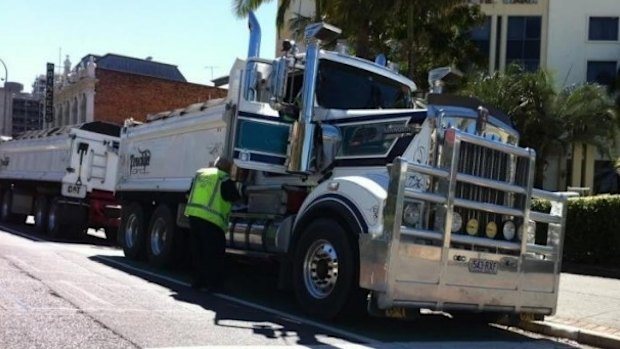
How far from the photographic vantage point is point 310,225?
8.33 m

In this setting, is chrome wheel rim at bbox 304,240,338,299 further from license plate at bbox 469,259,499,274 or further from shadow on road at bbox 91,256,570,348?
license plate at bbox 469,259,499,274

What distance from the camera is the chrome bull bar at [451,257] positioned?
712 cm

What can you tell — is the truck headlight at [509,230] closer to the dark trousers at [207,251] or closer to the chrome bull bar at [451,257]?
the chrome bull bar at [451,257]

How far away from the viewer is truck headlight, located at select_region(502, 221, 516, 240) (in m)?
8.02

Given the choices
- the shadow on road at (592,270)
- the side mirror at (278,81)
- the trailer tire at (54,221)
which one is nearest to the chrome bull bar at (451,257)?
the side mirror at (278,81)

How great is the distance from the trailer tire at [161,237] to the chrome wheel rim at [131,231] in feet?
2.20

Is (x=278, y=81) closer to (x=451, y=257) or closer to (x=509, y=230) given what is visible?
(x=451, y=257)

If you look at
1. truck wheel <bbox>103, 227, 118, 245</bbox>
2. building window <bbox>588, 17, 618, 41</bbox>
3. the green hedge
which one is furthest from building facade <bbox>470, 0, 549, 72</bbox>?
truck wheel <bbox>103, 227, 118, 245</bbox>

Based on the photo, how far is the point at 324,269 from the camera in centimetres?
811

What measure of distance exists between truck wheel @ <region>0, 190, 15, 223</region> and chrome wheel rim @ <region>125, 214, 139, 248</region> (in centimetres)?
1109

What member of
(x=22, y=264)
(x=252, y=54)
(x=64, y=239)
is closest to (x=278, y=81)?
(x=252, y=54)

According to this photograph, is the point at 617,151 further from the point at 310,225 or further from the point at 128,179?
the point at 310,225

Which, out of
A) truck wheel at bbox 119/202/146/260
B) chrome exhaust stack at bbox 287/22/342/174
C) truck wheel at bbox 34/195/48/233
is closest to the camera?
chrome exhaust stack at bbox 287/22/342/174

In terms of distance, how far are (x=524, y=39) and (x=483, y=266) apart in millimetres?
37464
